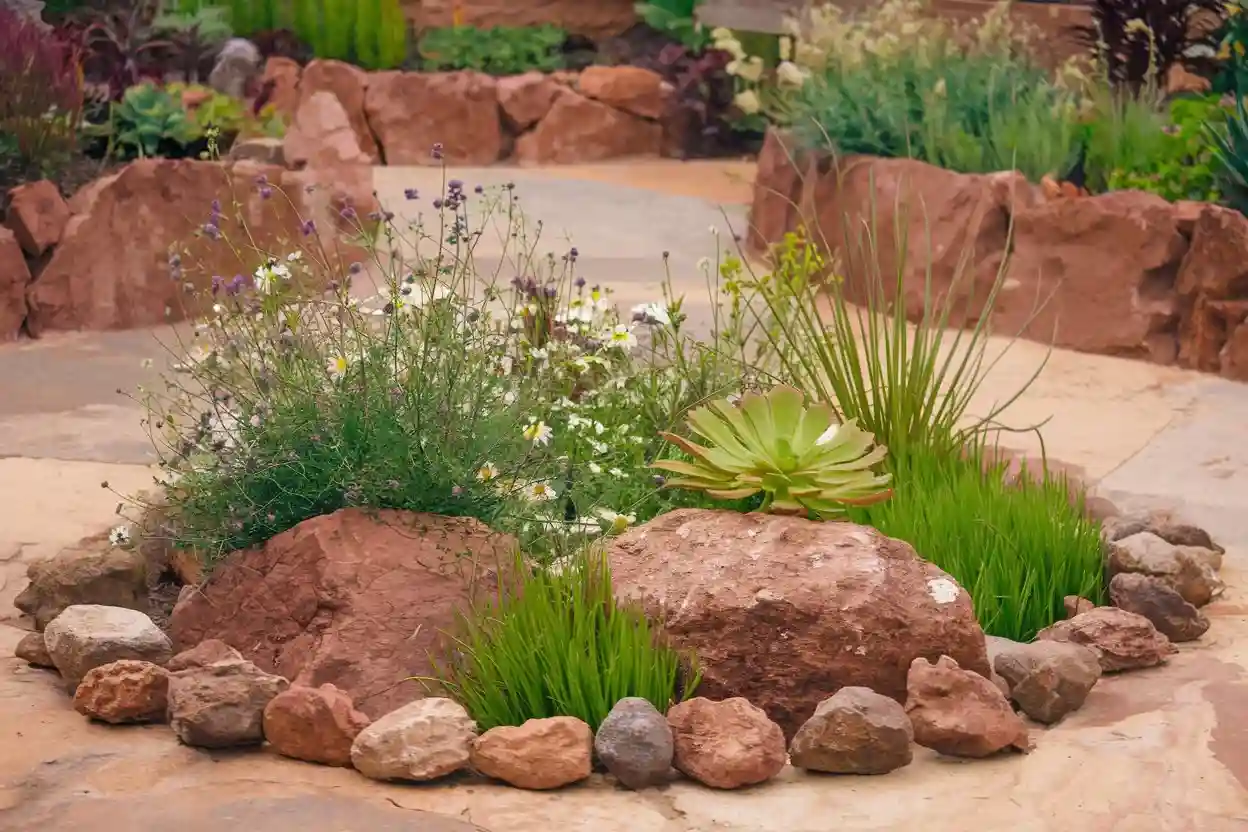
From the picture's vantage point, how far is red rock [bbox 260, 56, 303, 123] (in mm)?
12773

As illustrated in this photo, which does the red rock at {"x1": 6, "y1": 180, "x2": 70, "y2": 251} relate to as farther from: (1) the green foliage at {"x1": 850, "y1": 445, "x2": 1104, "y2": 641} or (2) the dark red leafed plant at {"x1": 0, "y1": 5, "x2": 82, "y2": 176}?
(1) the green foliage at {"x1": 850, "y1": 445, "x2": 1104, "y2": 641}

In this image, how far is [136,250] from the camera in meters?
7.80

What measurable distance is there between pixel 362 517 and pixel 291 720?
63 cm

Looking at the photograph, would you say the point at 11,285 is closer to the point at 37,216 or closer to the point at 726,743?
the point at 37,216

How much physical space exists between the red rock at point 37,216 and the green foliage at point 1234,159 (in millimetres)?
5190

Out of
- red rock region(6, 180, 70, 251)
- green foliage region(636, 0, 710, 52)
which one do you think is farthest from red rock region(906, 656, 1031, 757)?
green foliage region(636, 0, 710, 52)

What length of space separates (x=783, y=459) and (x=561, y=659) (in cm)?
88

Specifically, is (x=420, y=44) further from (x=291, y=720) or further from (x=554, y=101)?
(x=291, y=720)

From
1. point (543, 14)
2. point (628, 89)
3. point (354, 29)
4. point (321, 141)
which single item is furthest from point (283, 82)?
point (321, 141)

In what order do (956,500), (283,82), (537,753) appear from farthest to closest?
(283,82) < (956,500) < (537,753)

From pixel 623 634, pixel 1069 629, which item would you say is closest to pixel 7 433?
pixel 623 634

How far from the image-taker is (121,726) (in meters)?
3.54

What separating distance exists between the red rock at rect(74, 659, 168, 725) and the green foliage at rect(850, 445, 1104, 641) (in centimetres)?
191

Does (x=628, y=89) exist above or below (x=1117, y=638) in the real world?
above
